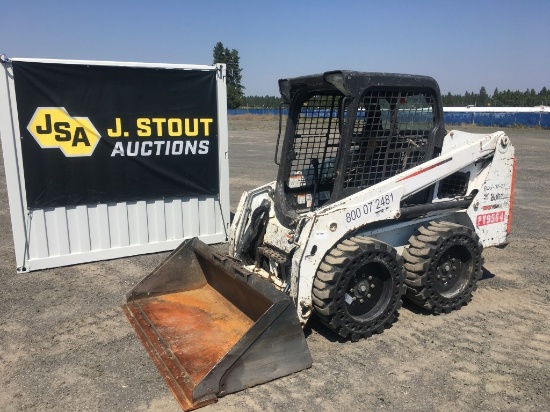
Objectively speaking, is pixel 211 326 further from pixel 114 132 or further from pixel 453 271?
pixel 114 132

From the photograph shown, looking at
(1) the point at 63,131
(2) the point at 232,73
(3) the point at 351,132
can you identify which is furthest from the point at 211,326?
(2) the point at 232,73

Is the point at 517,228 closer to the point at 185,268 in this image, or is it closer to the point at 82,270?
the point at 185,268

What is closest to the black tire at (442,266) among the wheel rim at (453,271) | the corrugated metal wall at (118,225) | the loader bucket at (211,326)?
the wheel rim at (453,271)

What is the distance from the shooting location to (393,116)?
4602mm

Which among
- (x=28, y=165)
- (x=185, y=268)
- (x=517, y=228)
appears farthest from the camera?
(x=517, y=228)

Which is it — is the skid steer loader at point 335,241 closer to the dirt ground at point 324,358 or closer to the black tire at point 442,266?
the black tire at point 442,266

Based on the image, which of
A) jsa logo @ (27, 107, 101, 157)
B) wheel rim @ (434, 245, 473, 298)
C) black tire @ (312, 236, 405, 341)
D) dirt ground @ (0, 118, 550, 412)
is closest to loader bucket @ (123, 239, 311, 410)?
dirt ground @ (0, 118, 550, 412)

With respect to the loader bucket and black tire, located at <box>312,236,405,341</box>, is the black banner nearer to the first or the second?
the loader bucket

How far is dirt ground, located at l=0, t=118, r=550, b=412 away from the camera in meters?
3.44

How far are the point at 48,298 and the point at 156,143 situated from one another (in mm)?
2565

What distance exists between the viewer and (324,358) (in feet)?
13.1

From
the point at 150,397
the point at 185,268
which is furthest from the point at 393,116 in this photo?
the point at 150,397

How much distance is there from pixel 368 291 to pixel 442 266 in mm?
991

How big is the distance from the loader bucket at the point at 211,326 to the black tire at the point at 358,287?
430 millimetres
